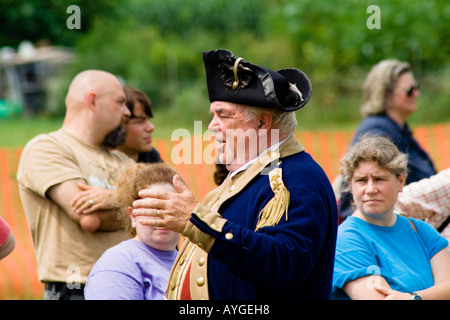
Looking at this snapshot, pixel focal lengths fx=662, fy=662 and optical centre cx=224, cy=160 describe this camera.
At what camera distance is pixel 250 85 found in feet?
8.78

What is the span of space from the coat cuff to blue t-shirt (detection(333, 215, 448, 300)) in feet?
3.45

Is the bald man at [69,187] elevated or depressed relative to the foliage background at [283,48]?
depressed

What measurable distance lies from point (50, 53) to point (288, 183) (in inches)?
1516

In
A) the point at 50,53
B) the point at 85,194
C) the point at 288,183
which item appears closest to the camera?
the point at 288,183

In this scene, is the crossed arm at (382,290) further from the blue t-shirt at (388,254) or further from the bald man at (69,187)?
the bald man at (69,187)

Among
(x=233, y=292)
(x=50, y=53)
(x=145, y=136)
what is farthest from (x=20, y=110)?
(x=233, y=292)

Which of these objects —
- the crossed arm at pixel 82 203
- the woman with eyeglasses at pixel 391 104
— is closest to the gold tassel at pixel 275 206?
the crossed arm at pixel 82 203

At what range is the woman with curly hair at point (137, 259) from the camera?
3002 mm

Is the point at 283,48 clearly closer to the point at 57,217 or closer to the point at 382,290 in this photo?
the point at 57,217

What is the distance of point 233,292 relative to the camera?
256cm

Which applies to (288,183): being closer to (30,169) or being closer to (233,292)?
(233,292)

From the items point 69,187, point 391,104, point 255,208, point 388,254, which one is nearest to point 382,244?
point 388,254

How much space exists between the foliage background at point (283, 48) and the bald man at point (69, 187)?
623 inches

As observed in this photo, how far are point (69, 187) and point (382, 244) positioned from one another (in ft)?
5.90
